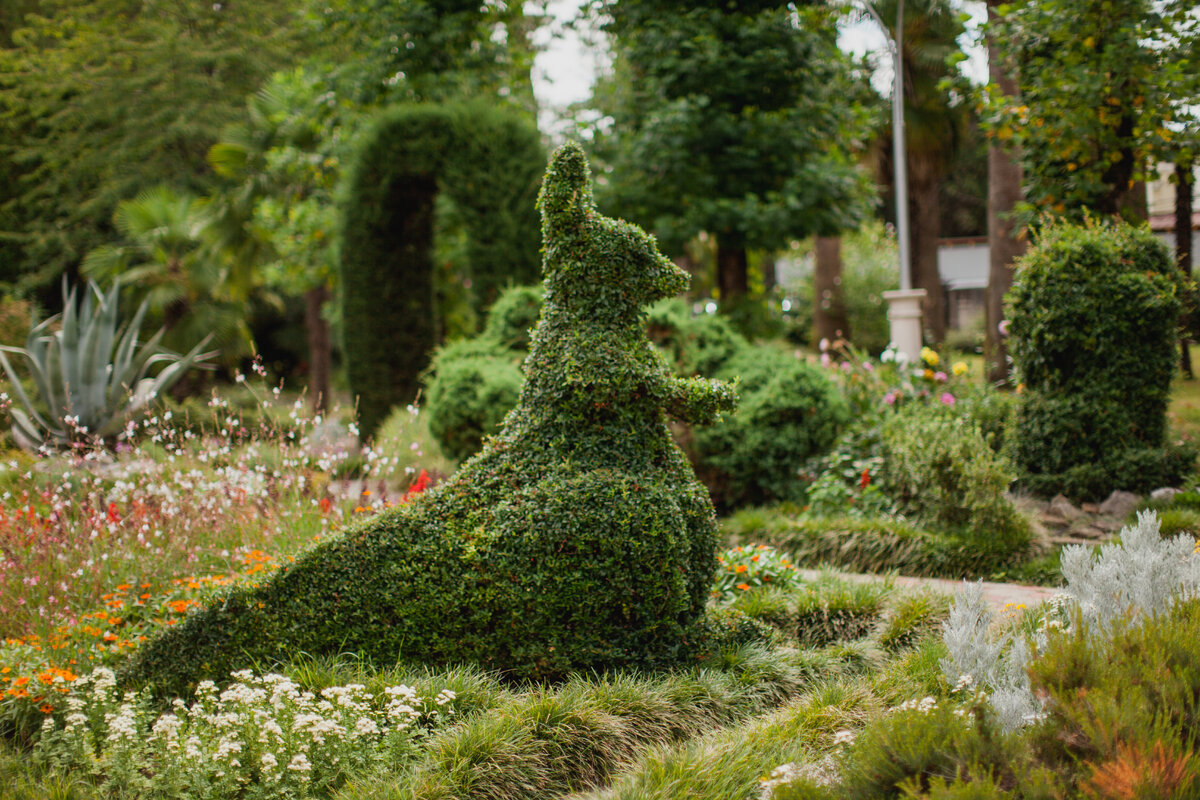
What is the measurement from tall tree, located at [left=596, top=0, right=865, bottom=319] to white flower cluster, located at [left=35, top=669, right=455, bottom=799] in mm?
8498

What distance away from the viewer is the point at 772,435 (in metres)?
7.34

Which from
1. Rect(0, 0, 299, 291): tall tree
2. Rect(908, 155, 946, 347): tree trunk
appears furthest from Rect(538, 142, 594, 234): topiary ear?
Rect(0, 0, 299, 291): tall tree

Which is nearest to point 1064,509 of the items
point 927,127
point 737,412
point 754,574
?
point 737,412

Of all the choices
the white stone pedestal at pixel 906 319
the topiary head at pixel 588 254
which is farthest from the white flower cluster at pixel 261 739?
the white stone pedestal at pixel 906 319

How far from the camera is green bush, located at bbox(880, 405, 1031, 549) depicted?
597 cm

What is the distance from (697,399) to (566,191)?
1135mm

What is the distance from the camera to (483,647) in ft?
12.5

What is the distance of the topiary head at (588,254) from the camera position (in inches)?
161

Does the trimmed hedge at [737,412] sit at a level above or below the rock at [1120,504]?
above

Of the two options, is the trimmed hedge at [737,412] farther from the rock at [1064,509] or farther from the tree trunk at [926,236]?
the tree trunk at [926,236]

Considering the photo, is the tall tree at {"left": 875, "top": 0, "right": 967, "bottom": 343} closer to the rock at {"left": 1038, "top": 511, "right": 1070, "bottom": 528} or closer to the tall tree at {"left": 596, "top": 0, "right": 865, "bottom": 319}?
the tall tree at {"left": 596, "top": 0, "right": 865, "bottom": 319}

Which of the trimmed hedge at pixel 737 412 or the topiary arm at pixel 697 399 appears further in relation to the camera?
the trimmed hedge at pixel 737 412

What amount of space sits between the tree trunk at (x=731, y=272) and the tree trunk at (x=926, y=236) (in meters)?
5.29

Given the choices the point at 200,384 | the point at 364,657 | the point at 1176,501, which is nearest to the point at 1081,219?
the point at 1176,501
